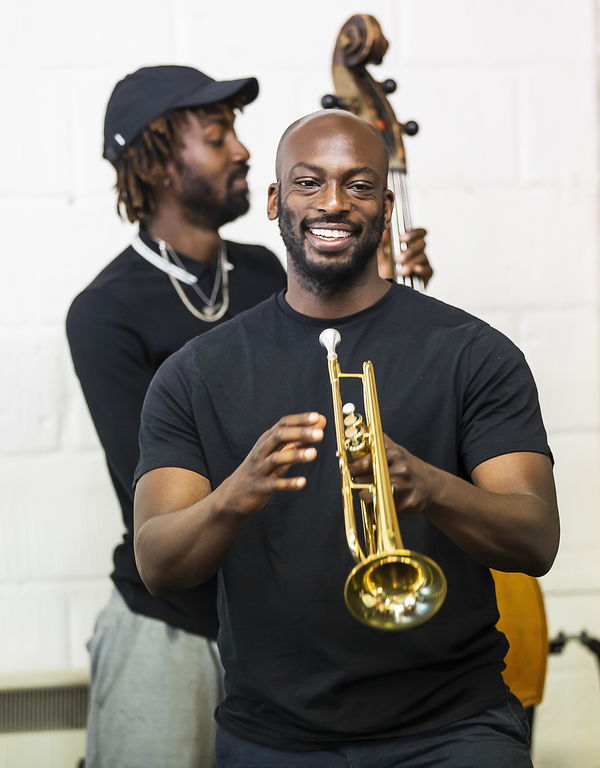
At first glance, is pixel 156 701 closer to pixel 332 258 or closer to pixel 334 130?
pixel 332 258

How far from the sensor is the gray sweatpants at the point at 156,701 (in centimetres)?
165

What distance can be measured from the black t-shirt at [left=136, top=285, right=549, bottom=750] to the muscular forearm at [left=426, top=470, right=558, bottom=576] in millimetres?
86

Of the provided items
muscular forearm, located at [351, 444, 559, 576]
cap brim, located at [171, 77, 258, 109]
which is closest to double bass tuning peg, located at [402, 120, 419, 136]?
cap brim, located at [171, 77, 258, 109]

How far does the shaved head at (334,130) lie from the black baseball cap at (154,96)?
0.52 m

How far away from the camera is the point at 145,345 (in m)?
1.73

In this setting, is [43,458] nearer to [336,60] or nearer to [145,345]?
[145,345]

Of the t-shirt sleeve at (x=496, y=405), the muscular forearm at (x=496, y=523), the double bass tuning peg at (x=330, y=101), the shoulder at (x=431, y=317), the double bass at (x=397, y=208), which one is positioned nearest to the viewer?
the muscular forearm at (x=496, y=523)

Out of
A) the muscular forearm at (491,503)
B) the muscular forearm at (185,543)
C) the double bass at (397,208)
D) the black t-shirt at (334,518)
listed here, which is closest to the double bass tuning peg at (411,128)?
the double bass at (397,208)

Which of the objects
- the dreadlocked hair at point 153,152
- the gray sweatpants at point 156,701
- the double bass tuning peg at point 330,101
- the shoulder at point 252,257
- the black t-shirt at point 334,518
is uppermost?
the double bass tuning peg at point 330,101

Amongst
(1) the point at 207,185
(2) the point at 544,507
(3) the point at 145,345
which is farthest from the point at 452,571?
(1) the point at 207,185

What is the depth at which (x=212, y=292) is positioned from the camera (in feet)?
6.05

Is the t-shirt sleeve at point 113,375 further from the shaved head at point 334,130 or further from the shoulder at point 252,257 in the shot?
the shaved head at point 334,130

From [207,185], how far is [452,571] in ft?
3.33

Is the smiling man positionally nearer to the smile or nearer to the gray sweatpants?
the smile
